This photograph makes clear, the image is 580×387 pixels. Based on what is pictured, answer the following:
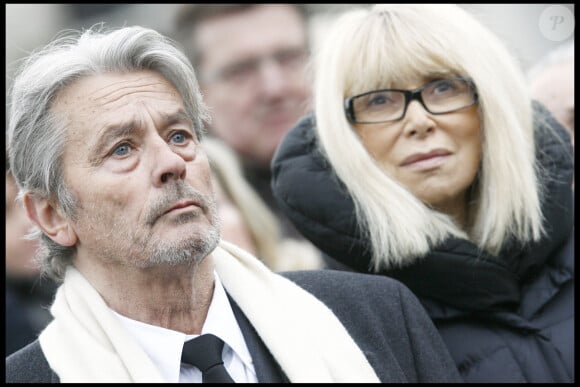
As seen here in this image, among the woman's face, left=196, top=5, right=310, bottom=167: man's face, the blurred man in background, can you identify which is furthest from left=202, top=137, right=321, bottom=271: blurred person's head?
the woman's face

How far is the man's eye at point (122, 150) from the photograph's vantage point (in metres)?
2.71

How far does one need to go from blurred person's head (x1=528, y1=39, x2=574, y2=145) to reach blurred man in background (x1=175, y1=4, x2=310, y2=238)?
114cm

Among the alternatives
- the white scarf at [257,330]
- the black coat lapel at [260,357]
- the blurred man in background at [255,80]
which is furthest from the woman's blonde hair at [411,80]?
the blurred man in background at [255,80]

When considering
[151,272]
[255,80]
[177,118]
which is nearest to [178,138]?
[177,118]

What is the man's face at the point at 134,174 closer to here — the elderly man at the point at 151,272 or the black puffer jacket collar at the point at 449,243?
the elderly man at the point at 151,272

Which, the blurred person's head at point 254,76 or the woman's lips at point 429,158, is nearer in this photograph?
the woman's lips at point 429,158

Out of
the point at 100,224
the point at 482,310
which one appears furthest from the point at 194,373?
the point at 482,310

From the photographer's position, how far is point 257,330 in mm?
2734

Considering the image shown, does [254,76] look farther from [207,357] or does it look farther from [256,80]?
[207,357]

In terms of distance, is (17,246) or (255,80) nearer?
(17,246)

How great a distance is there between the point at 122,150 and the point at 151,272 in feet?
1.21

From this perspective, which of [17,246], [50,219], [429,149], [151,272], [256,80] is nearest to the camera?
[151,272]

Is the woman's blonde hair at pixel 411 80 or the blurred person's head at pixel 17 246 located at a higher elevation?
the woman's blonde hair at pixel 411 80

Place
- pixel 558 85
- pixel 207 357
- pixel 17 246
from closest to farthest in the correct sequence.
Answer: pixel 207 357, pixel 558 85, pixel 17 246
